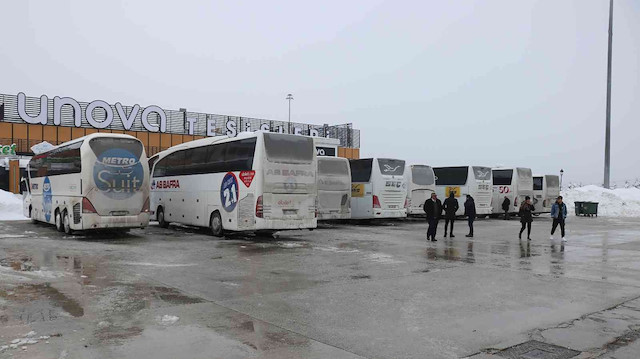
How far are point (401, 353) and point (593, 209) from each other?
115 feet

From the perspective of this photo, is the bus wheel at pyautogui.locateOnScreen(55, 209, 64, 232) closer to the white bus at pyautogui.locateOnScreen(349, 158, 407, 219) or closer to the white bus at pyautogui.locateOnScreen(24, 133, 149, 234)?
the white bus at pyautogui.locateOnScreen(24, 133, 149, 234)

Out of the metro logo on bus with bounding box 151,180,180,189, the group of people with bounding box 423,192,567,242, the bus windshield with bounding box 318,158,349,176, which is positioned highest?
the bus windshield with bounding box 318,158,349,176

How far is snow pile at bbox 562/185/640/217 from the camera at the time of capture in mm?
39594

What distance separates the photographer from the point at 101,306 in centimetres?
773

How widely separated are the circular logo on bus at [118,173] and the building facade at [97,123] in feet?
55.3

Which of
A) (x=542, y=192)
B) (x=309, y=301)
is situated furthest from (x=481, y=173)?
(x=309, y=301)

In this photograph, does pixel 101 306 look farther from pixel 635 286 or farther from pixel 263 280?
pixel 635 286

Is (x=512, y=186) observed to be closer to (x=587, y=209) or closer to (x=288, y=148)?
(x=587, y=209)

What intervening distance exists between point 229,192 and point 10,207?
17204 millimetres

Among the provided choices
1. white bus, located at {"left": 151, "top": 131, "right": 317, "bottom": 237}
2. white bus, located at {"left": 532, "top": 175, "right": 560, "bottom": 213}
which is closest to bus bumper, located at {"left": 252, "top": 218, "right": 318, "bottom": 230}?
white bus, located at {"left": 151, "top": 131, "right": 317, "bottom": 237}

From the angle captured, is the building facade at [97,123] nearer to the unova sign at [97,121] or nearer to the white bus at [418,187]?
the unova sign at [97,121]

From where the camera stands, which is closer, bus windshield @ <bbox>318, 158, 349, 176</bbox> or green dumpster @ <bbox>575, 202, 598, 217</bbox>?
bus windshield @ <bbox>318, 158, 349, 176</bbox>

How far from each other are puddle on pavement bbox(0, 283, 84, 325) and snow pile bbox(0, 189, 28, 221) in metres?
21.0

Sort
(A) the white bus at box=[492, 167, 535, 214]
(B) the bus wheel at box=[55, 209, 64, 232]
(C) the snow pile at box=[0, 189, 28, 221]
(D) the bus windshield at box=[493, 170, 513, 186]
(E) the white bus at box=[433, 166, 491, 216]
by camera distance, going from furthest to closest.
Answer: (D) the bus windshield at box=[493, 170, 513, 186]
(A) the white bus at box=[492, 167, 535, 214]
(E) the white bus at box=[433, 166, 491, 216]
(C) the snow pile at box=[0, 189, 28, 221]
(B) the bus wheel at box=[55, 209, 64, 232]
